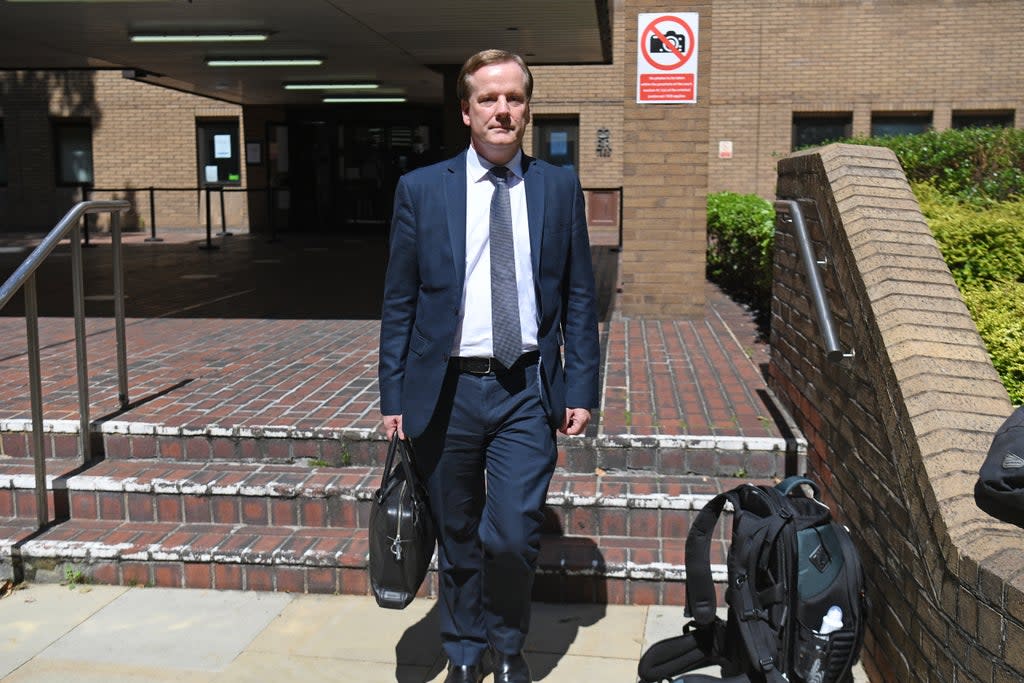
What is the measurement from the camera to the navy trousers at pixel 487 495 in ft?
10.6

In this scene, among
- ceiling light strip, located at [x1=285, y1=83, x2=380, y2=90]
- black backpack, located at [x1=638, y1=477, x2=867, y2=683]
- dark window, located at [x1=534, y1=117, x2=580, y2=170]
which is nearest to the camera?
black backpack, located at [x1=638, y1=477, x2=867, y2=683]

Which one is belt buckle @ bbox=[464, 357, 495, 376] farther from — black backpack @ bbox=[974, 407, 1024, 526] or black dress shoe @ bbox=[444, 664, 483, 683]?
black backpack @ bbox=[974, 407, 1024, 526]

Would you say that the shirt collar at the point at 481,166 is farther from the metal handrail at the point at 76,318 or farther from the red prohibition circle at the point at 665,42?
the red prohibition circle at the point at 665,42

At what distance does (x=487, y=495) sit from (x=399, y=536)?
0.30 m

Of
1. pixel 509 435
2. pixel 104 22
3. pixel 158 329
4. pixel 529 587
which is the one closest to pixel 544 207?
pixel 509 435

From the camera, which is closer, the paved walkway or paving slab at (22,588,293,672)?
the paved walkway

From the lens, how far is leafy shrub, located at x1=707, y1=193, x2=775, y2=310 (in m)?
9.30

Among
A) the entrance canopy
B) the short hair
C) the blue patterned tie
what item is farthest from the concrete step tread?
the entrance canopy

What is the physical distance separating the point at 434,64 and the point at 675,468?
1039cm

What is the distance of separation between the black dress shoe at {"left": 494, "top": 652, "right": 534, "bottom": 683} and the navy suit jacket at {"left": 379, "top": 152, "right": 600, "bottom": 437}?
0.74 m

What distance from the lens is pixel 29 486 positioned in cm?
479

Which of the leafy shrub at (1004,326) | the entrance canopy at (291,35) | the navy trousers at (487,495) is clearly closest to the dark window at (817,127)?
the entrance canopy at (291,35)

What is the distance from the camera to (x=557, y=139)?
22.2 m

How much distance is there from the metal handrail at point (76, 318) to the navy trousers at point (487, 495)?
2.16 m
